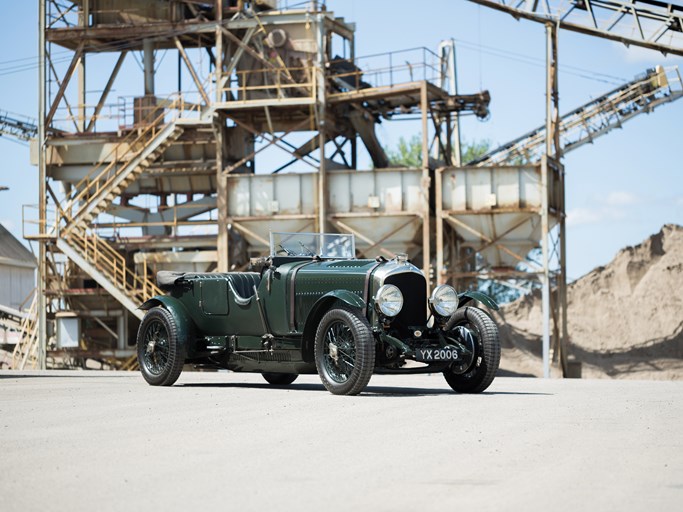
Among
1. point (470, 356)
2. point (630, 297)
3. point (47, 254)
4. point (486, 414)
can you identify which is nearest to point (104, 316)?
point (47, 254)

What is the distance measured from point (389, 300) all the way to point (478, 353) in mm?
1492

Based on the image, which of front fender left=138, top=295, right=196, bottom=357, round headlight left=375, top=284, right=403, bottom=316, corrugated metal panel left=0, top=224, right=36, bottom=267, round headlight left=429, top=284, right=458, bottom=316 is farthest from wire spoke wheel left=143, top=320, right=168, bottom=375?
corrugated metal panel left=0, top=224, right=36, bottom=267

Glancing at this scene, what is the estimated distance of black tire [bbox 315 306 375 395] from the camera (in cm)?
1298

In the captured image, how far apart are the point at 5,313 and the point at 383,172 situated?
85.2 feet

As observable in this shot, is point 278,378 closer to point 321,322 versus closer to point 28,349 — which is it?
point 321,322

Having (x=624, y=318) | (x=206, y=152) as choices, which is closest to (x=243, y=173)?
(x=206, y=152)

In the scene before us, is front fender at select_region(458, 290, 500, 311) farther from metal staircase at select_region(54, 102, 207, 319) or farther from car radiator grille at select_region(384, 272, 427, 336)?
metal staircase at select_region(54, 102, 207, 319)

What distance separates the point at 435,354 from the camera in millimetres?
13523

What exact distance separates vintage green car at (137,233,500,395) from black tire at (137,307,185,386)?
14 mm

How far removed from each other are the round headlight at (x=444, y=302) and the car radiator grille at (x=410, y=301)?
12cm

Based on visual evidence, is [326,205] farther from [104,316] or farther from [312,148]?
[104,316]

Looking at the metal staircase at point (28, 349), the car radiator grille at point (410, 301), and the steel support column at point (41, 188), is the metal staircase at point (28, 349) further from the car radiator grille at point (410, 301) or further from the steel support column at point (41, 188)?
the car radiator grille at point (410, 301)

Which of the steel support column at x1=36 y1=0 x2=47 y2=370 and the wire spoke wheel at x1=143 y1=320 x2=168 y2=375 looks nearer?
the wire spoke wheel at x1=143 y1=320 x2=168 y2=375

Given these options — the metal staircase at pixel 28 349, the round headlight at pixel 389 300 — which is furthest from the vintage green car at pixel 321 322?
the metal staircase at pixel 28 349
